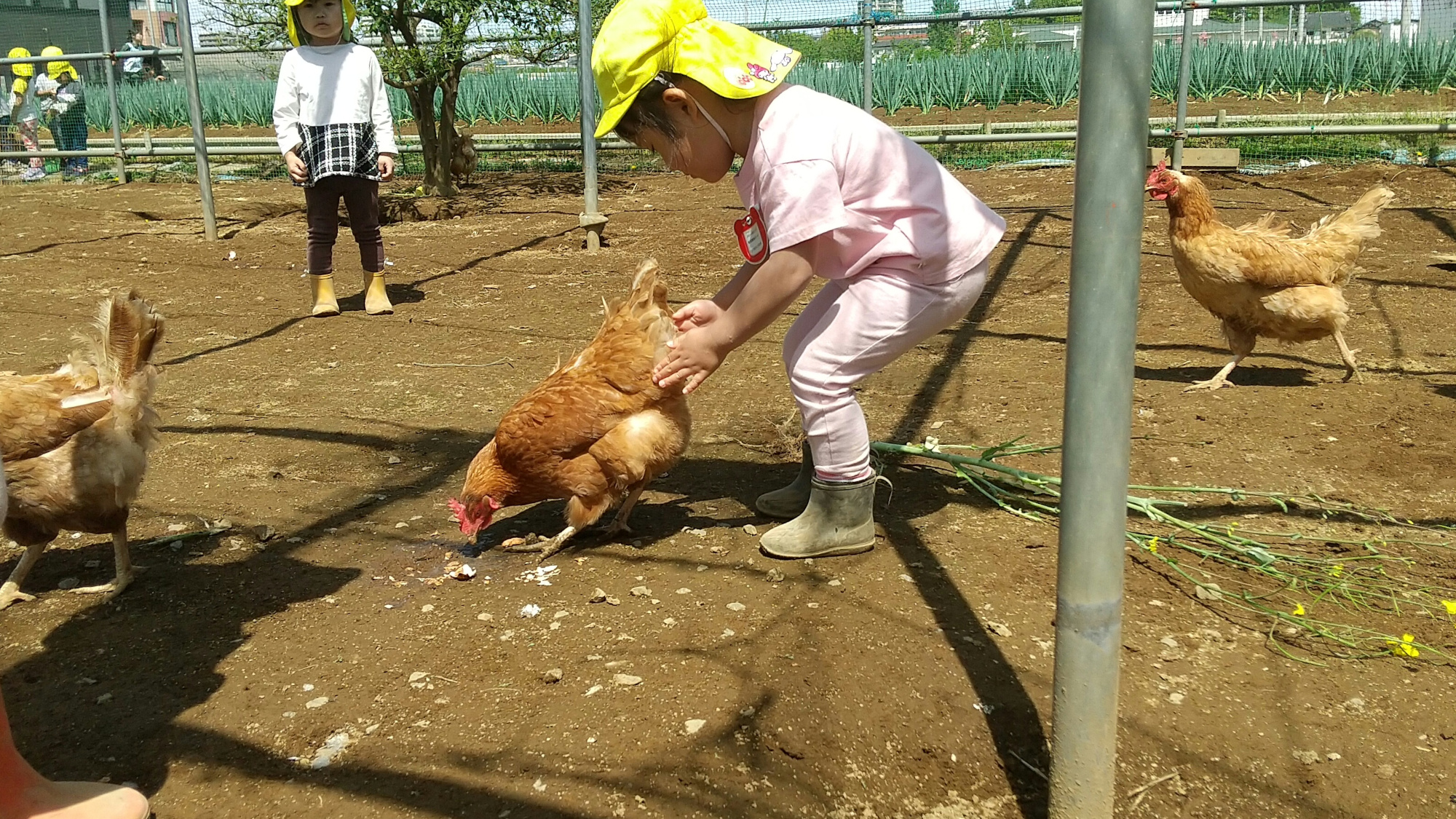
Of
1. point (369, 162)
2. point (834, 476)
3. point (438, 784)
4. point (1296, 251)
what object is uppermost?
point (369, 162)

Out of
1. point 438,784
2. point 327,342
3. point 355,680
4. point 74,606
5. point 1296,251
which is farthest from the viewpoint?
point 327,342

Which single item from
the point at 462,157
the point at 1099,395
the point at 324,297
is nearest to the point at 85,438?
the point at 1099,395

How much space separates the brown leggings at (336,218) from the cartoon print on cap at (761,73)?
3.96 meters

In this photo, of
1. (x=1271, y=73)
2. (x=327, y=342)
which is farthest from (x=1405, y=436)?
(x=1271, y=73)

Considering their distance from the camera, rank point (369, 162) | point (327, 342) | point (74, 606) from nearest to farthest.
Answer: point (74, 606) < point (327, 342) < point (369, 162)

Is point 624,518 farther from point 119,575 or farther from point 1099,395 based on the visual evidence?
point 1099,395

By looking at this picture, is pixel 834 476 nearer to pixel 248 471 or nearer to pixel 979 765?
pixel 979 765

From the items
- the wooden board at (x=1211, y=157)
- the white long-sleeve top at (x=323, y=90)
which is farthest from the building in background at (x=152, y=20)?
the wooden board at (x=1211, y=157)

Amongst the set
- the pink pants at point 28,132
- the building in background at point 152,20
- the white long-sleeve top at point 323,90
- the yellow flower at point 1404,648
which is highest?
the building in background at point 152,20

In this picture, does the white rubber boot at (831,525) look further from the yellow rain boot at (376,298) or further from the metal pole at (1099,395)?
the yellow rain boot at (376,298)

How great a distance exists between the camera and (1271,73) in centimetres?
1262

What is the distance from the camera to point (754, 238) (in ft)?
8.30

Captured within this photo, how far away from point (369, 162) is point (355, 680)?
4.16 metres

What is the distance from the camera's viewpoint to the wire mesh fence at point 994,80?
33.9 feet
